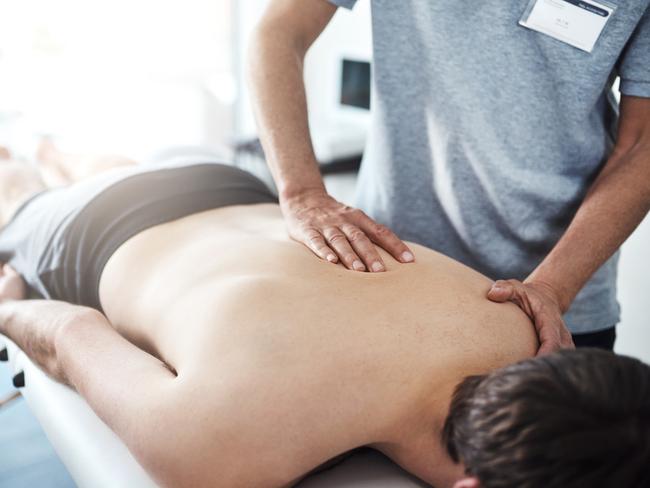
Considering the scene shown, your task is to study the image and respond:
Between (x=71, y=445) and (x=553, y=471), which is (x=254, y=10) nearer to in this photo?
(x=71, y=445)

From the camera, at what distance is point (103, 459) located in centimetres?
89

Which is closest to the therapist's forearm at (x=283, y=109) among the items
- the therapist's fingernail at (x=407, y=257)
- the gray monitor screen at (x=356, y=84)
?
the therapist's fingernail at (x=407, y=257)

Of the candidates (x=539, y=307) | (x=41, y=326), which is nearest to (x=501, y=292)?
(x=539, y=307)

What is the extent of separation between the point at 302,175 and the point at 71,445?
65cm

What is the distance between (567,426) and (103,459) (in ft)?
2.18

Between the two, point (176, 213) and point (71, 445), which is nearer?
point (71, 445)

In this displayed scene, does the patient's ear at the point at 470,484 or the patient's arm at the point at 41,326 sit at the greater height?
the patient's ear at the point at 470,484

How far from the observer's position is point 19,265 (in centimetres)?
148

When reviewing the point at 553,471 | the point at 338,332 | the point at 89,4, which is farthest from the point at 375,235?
the point at 89,4

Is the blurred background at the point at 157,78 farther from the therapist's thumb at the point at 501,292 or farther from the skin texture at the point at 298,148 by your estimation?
the therapist's thumb at the point at 501,292

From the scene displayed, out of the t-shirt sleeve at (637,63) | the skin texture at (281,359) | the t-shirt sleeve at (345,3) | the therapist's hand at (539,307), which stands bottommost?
the skin texture at (281,359)

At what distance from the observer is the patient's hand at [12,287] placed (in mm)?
1391

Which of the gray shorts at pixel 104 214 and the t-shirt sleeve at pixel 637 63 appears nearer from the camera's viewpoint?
the t-shirt sleeve at pixel 637 63

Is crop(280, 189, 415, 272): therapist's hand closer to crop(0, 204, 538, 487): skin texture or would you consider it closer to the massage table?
crop(0, 204, 538, 487): skin texture
